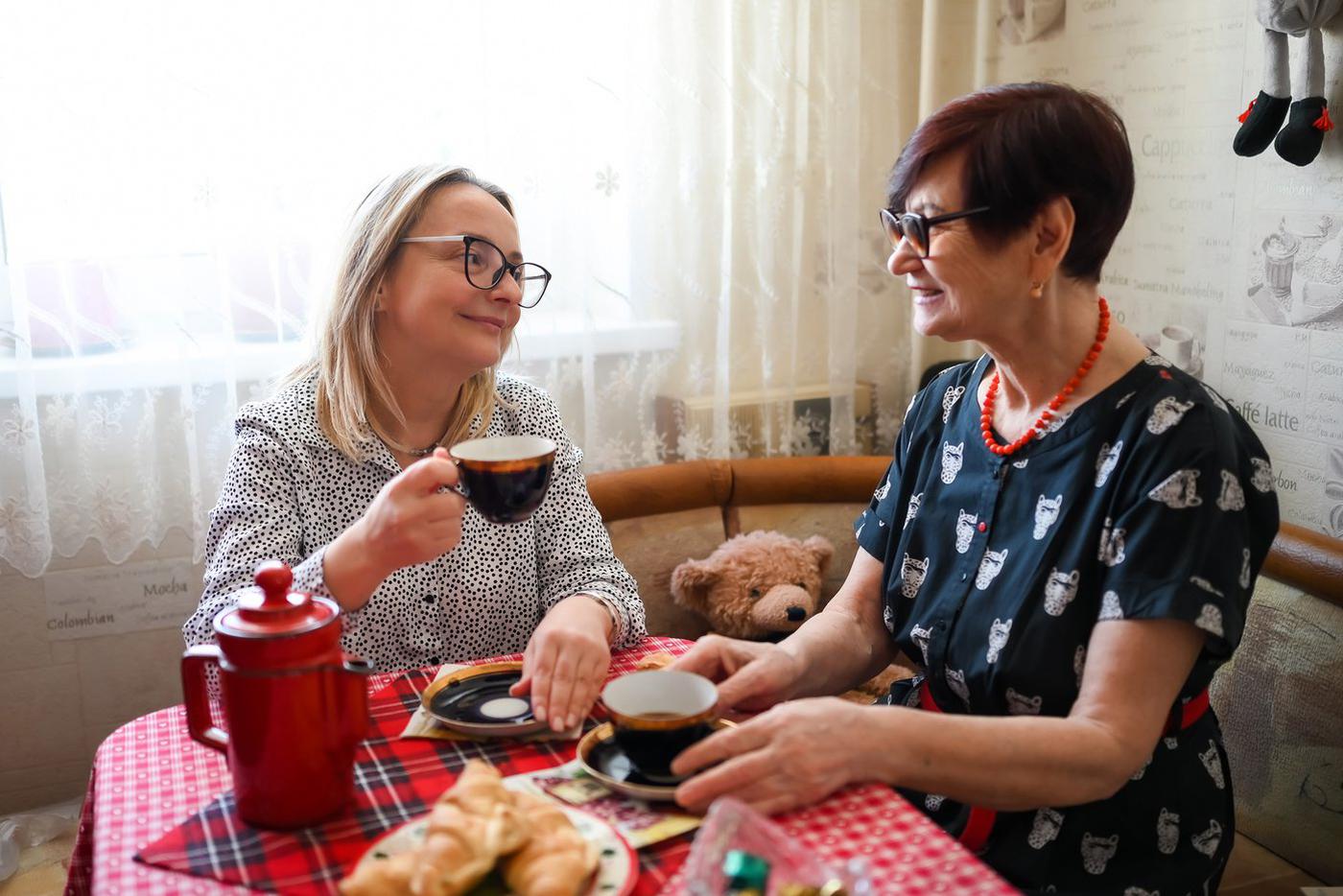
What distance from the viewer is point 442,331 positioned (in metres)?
1.78

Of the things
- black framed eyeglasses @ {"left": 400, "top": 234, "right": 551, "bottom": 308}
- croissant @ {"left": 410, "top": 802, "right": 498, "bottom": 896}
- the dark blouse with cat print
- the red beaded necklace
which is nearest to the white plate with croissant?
croissant @ {"left": 410, "top": 802, "right": 498, "bottom": 896}

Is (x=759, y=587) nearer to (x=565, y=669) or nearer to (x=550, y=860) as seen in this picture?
(x=565, y=669)

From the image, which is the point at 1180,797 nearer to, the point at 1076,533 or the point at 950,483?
the point at 1076,533

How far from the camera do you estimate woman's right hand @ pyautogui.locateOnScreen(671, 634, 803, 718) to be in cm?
142

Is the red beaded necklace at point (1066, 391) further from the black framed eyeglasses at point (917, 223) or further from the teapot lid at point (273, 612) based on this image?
the teapot lid at point (273, 612)

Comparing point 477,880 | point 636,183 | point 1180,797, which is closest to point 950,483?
point 1180,797

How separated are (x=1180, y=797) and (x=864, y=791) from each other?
1.70ft

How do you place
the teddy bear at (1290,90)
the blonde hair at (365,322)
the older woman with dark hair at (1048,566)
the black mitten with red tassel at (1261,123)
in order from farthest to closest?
1. the black mitten with red tassel at (1261,123)
2. the teddy bear at (1290,90)
3. the blonde hair at (365,322)
4. the older woman with dark hair at (1048,566)

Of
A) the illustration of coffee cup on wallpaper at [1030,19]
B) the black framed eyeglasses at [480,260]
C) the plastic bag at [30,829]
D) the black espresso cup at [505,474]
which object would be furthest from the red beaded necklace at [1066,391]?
the plastic bag at [30,829]

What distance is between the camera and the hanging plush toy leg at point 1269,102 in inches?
83.7

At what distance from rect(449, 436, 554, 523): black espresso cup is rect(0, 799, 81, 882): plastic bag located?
158 centimetres

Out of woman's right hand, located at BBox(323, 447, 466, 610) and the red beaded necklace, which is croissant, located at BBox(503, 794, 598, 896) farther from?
the red beaded necklace

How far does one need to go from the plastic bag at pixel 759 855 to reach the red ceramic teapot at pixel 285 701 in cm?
37

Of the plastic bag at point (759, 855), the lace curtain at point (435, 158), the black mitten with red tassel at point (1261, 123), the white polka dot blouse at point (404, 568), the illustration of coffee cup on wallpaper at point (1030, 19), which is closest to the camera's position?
the plastic bag at point (759, 855)
